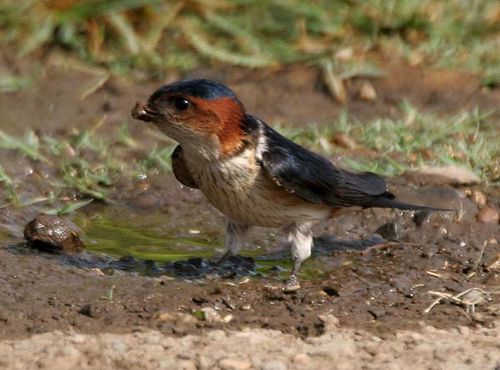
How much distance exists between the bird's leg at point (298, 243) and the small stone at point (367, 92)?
2.87 metres

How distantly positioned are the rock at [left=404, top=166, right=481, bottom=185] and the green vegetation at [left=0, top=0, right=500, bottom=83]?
1953 millimetres

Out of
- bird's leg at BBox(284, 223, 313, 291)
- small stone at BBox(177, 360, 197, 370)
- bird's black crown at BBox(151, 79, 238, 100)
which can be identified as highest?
bird's black crown at BBox(151, 79, 238, 100)

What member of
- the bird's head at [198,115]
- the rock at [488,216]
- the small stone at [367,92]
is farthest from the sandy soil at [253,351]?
the small stone at [367,92]

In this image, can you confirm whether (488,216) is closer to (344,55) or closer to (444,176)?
(444,176)

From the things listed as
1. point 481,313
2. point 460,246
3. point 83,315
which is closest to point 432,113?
point 460,246

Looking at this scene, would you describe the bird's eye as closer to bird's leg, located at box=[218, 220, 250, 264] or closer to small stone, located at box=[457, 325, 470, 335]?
bird's leg, located at box=[218, 220, 250, 264]

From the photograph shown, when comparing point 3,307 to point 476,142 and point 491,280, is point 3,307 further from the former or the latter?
point 476,142

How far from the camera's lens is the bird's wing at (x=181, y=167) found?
5.43 m

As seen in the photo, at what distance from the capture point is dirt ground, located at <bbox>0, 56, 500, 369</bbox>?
439cm

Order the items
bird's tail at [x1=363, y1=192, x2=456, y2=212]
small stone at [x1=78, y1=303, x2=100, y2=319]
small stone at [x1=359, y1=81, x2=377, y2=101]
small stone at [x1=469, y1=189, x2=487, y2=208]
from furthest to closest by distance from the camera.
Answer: small stone at [x1=359, y1=81, x2=377, y2=101] < small stone at [x1=469, y1=189, x2=487, y2=208] < bird's tail at [x1=363, y1=192, x2=456, y2=212] < small stone at [x1=78, y1=303, x2=100, y2=319]

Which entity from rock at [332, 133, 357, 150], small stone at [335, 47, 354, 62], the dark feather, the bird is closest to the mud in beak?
the bird

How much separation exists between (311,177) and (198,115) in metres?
0.64

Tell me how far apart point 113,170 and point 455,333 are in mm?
2729

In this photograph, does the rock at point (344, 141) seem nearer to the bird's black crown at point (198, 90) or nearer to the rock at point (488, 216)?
the rock at point (488, 216)
